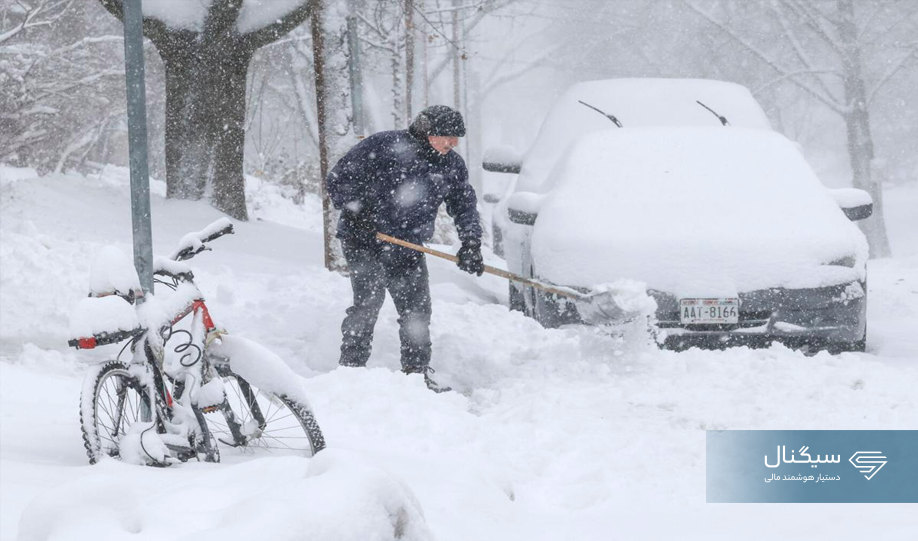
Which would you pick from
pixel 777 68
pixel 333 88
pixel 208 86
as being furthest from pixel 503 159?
pixel 777 68

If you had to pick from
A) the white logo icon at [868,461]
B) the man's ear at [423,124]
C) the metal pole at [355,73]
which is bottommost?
the white logo icon at [868,461]

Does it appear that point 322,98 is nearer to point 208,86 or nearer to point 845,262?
point 208,86

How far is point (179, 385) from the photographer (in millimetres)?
4129

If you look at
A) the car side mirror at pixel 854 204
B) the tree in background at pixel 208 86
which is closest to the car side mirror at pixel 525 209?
the car side mirror at pixel 854 204

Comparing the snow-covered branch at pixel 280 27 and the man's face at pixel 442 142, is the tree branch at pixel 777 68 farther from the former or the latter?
the man's face at pixel 442 142

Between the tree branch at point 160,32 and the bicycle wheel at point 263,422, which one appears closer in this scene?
the bicycle wheel at point 263,422

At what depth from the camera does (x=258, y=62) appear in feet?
73.7

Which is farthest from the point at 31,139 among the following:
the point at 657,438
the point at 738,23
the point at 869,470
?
the point at 738,23

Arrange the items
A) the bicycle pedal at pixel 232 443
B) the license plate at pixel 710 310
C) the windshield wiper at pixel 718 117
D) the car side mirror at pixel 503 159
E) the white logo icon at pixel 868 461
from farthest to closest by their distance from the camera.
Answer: the car side mirror at pixel 503 159
the windshield wiper at pixel 718 117
the license plate at pixel 710 310
the white logo icon at pixel 868 461
the bicycle pedal at pixel 232 443

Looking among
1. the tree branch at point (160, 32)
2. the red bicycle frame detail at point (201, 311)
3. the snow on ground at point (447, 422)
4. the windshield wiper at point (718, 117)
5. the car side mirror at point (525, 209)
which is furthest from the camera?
the tree branch at point (160, 32)

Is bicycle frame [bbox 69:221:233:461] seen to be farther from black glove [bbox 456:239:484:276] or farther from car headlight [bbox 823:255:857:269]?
car headlight [bbox 823:255:857:269]

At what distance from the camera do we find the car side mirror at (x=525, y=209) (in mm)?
6637

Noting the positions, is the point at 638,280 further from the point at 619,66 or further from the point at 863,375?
the point at 619,66

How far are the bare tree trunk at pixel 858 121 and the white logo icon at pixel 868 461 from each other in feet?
58.2
